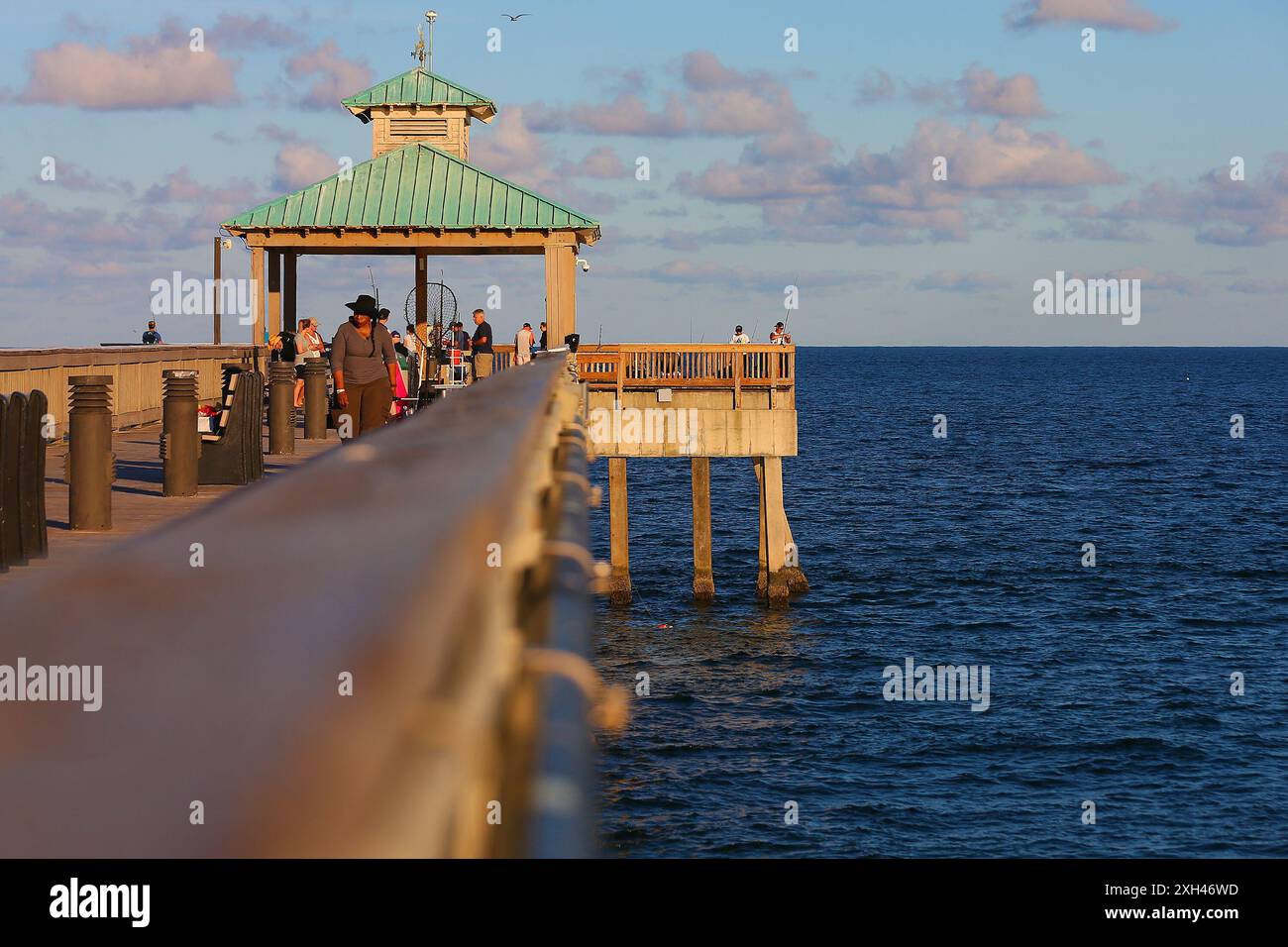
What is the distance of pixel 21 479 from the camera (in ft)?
32.3

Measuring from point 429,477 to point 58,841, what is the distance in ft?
5.44

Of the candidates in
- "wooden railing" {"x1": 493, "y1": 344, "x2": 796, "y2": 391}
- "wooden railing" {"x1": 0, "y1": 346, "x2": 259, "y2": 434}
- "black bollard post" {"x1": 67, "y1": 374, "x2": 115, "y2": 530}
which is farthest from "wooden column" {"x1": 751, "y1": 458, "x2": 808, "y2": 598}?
"black bollard post" {"x1": 67, "y1": 374, "x2": 115, "y2": 530}

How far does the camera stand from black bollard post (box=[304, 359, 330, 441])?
22656mm

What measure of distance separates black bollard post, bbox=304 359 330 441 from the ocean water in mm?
6777

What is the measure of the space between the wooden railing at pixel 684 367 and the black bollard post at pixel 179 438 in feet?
64.8

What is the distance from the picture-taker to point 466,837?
1.46 meters

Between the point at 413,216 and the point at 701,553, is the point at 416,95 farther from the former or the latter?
the point at 701,553

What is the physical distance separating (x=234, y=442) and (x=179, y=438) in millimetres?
1208

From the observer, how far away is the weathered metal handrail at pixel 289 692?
897 millimetres

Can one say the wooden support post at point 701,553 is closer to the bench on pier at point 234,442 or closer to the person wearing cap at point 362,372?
the person wearing cap at point 362,372

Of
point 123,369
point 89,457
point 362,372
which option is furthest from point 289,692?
point 123,369

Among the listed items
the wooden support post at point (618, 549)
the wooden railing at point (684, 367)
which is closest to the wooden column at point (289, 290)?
the wooden railing at point (684, 367)
